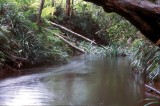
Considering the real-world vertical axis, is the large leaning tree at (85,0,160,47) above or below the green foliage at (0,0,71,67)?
above

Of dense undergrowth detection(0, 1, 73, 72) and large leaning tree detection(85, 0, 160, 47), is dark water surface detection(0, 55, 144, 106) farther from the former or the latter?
large leaning tree detection(85, 0, 160, 47)

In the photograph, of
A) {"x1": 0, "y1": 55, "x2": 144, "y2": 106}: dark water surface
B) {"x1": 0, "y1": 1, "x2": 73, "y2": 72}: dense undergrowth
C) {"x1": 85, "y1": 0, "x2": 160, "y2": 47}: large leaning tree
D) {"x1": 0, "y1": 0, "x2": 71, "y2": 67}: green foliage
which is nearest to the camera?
{"x1": 85, "y1": 0, "x2": 160, "y2": 47}: large leaning tree

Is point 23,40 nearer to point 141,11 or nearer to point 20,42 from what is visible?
point 20,42

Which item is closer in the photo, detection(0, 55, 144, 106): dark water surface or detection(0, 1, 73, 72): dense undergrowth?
detection(0, 55, 144, 106): dark water surface

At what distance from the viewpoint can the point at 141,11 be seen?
4.50 m

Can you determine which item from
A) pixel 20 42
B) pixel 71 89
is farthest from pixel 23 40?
pixel 71 89

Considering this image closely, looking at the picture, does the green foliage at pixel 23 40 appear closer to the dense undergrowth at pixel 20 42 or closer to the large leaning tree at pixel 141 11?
the dense undergrowth at pixel 20 42

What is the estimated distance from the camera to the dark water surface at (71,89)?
557cm

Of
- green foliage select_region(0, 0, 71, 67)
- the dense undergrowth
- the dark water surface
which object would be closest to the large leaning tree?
the dark water surface

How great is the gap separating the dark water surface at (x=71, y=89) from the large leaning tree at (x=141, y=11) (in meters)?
1.59

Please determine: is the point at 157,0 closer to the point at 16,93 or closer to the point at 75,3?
the point at 16,93

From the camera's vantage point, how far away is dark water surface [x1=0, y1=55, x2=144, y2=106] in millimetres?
5570

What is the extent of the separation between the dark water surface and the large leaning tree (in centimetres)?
159

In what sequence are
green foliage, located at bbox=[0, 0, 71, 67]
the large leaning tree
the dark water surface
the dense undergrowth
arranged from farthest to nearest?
green foliage, located at bbox=[0, 0, 71, 67], the dense undergrowth, the dark water surface, the large leaning tree
